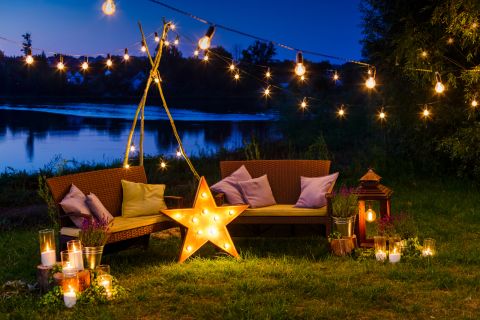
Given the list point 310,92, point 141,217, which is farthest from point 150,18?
point 310,92

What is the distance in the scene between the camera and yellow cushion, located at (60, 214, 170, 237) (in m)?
5.16

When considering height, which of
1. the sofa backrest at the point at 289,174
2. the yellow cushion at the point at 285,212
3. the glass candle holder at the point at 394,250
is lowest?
the glass candle holder at the point at 394,250

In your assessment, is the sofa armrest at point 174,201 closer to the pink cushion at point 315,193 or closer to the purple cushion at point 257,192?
the purple cushion at point 257,192

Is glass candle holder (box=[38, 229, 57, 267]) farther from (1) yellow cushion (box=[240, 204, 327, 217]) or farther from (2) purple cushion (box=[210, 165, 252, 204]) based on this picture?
(2) purple cushion (box=[210, 165, 252, 204])

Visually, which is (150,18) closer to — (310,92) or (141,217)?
(141,217)

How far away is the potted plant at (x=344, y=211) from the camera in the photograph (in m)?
5.48

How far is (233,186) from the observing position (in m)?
6.31

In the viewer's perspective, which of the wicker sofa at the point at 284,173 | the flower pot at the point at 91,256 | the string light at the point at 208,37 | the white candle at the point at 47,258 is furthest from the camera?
the wicker sofa at the point at 284,173

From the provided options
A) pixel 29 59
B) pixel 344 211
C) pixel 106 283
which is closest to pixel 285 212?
pixel 344 211

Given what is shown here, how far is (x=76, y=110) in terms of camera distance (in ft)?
108

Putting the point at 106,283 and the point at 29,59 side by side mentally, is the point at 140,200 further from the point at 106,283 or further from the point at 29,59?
the point at 29,59

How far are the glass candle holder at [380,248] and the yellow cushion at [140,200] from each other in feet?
6.93

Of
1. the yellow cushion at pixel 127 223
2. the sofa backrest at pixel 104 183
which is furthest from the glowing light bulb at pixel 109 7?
the yellow cushion at pixel 127 223

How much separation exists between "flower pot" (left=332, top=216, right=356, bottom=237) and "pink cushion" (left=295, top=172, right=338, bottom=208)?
45cm
